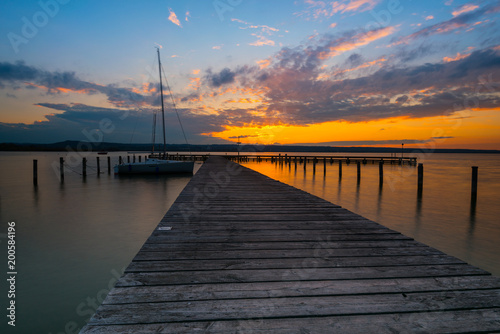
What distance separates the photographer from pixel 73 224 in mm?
10273

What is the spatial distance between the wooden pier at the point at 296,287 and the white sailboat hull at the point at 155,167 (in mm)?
23132

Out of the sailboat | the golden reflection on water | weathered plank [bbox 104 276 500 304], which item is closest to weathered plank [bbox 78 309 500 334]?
weathered plank [bbox 104 276 500 304]

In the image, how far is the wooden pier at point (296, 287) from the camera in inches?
77.7

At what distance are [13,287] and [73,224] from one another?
5432 millimetres

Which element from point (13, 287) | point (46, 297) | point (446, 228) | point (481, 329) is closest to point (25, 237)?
point (13, 287)

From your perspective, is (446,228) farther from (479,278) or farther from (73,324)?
(73,324)

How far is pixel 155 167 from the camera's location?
1038 inches

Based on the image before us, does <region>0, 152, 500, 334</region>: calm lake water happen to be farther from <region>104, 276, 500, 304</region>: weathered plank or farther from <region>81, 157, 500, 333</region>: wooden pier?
<region>104, 276, 500, 304</region>: weathered plank

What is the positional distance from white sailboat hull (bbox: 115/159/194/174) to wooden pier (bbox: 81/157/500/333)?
75.9ft

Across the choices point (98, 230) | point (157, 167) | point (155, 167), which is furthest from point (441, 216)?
point (155, 167)

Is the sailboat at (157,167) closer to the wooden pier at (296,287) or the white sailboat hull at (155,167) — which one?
the white sailboat hull at (155,167)

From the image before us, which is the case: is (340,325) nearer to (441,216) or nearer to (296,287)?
(296,287)

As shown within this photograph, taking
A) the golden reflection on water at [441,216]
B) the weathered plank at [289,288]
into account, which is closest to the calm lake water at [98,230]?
the golden reflection on water at [441,216]

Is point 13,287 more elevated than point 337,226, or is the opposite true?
point 337,226
